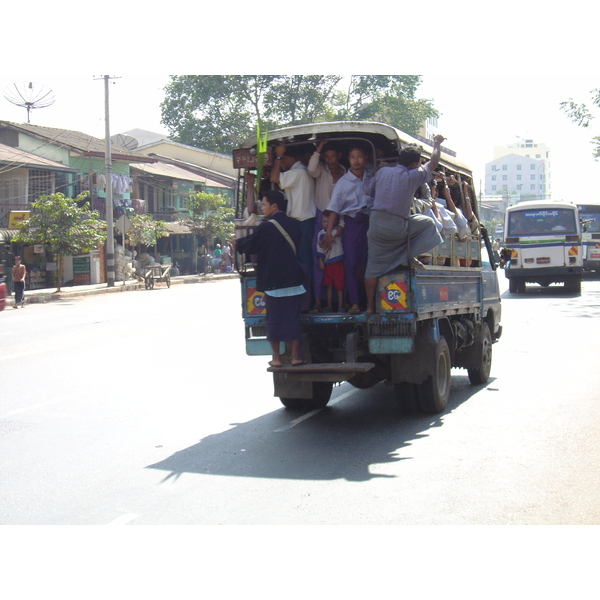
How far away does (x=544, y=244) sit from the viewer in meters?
25.0

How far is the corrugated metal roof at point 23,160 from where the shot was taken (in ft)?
106

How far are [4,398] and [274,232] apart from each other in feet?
13.1

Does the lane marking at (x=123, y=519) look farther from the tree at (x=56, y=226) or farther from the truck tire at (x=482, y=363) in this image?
the tree at (x=56, y=226)

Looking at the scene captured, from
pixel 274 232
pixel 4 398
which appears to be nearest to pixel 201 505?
pixel 274 232

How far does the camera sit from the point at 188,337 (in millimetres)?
14211

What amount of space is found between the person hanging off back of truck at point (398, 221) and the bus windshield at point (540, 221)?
777 inches

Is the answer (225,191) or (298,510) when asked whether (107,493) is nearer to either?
(298,510)

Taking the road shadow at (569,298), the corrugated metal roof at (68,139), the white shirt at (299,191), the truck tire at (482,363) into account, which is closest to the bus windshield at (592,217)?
the road shadow at (569,298)

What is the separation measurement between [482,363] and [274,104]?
53.8m

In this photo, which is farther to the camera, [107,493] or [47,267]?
[47,267]

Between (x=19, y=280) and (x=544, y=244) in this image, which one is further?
(x=544, y=244)

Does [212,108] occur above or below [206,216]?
above

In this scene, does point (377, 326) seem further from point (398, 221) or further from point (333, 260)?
point (398, 221)

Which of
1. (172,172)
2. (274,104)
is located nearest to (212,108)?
(274,104)
